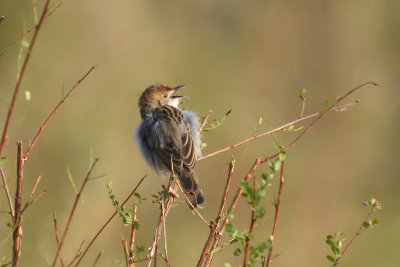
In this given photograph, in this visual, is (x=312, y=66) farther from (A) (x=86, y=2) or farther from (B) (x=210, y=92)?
(A) (x=86, y=2)

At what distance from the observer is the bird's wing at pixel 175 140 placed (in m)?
5.94

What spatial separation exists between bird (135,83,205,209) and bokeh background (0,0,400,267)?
51.3 inches

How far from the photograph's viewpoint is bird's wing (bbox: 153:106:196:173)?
594 cm

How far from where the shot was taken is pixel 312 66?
12586 millimetres

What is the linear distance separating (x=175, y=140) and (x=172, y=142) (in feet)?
0.10

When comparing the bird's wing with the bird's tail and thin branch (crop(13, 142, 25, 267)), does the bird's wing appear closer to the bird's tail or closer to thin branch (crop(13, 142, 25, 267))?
the bird's tail

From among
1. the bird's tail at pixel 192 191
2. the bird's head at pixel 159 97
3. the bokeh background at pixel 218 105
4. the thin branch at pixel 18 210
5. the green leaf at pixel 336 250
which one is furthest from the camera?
the bokeh background at pixel 218 105

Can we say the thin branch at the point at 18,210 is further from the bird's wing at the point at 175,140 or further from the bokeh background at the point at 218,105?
the bokeh background at the point at 218,105

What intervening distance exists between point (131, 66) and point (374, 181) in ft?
13.3

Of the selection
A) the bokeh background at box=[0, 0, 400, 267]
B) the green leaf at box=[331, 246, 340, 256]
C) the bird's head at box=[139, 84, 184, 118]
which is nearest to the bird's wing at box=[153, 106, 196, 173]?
the bird's head at box=[139, 84, 184, 118]

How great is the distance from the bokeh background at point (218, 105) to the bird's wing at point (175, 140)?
134 centimetres

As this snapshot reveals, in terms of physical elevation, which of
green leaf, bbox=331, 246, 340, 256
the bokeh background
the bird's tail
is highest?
the bokeh background

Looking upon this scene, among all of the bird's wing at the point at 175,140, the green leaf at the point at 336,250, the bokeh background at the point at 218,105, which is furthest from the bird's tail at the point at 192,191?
the green leaf at the point at 336,250

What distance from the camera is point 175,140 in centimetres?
617
